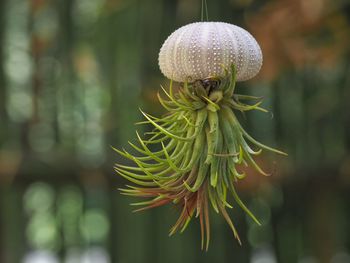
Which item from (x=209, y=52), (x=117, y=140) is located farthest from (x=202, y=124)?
(x=117, y=140)

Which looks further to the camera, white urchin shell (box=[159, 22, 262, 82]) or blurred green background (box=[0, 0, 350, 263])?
blurred green background (box=[0, 0, 350, 263])

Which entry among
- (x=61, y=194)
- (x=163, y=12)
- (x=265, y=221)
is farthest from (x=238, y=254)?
(x=163, y=12)

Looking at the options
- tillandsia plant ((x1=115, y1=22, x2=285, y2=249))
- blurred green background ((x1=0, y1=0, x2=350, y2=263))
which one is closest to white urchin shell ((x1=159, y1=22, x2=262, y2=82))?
tillandsia plant ((x1=115, y1=22, x2=285, y2=249))

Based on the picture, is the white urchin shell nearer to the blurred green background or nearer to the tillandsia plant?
the tillandsia plant

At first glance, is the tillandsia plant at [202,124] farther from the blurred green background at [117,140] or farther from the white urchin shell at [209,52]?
the blurred green background at [117,140]

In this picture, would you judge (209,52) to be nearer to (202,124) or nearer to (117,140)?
(202,124)

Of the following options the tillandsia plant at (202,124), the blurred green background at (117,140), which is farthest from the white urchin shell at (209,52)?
the blurred green background at (117,140)

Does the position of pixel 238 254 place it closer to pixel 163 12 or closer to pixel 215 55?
pixel 163 12
